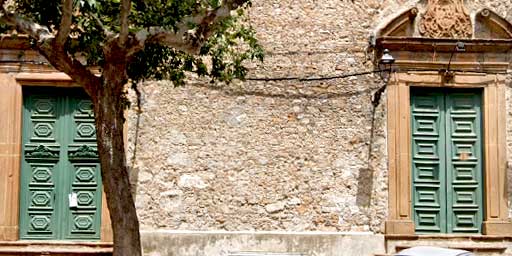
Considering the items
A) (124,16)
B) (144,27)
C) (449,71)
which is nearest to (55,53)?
(124,16)

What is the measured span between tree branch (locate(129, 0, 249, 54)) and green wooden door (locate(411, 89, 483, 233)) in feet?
14.2

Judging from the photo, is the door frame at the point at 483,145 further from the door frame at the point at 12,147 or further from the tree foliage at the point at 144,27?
the door frame at the point at 12,147

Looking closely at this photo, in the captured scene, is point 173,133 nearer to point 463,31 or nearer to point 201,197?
point 201,197

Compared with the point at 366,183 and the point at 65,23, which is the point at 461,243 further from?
the point at 65,23

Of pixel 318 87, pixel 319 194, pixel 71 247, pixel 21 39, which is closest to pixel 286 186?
pixel 319 194

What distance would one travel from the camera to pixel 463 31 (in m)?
12.8

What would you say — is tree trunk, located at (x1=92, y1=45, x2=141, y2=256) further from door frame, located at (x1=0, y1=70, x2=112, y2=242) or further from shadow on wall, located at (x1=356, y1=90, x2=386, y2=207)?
shadow on wall, located at (x1=356, y1=90, x2=386, y2=207)

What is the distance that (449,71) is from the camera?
41.8 ft

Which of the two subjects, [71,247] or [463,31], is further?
[463,31]

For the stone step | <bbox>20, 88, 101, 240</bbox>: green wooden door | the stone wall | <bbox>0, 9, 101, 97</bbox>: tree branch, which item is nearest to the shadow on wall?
the stone wall

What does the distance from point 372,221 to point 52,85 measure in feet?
14.3

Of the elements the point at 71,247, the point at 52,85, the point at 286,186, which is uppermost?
the point at 52,85

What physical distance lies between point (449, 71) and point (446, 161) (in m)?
1.16

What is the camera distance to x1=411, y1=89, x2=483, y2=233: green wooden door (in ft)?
Result: 41.5
